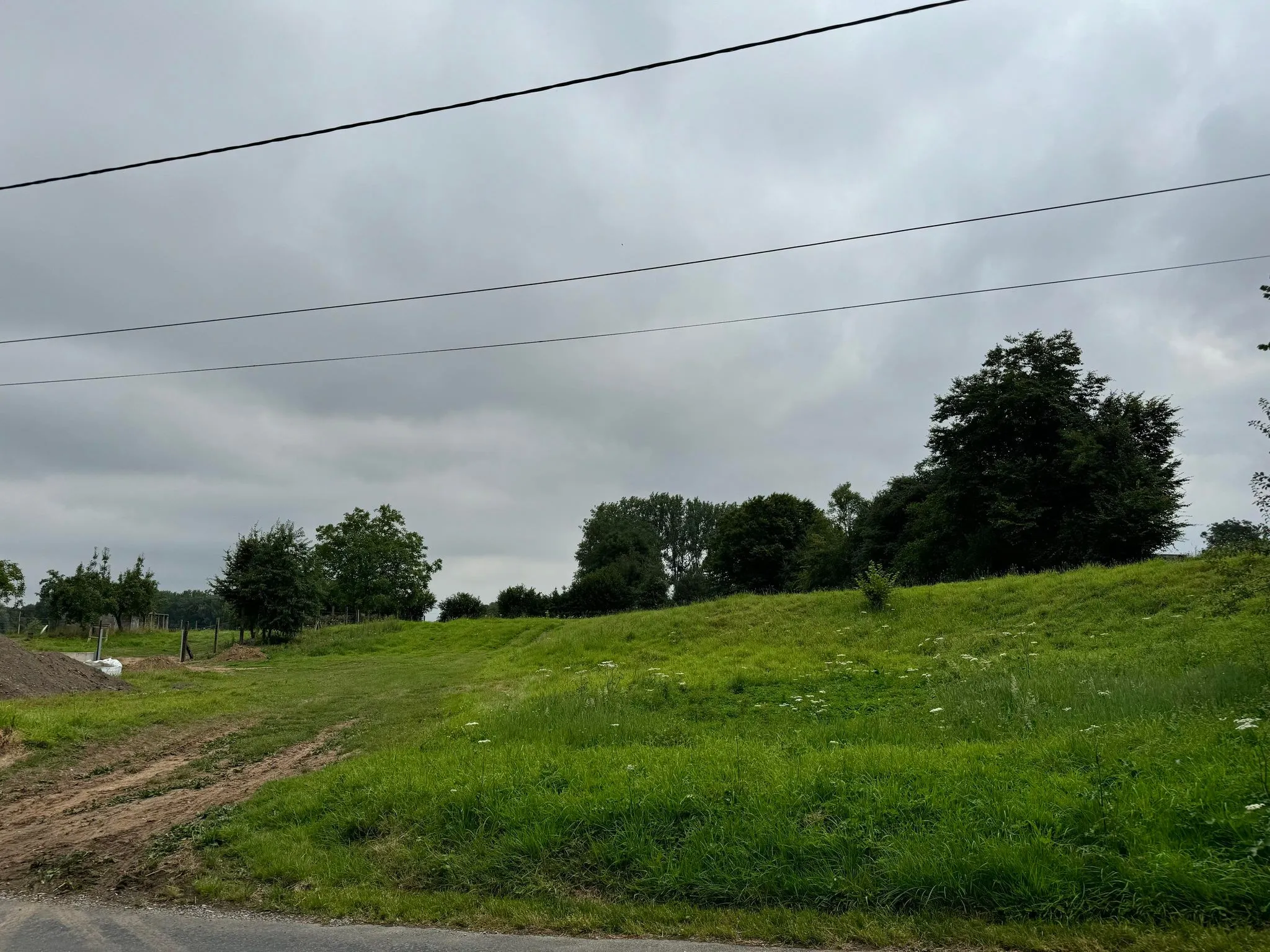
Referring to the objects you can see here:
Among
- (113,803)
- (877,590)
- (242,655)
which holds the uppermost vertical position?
(877,590)

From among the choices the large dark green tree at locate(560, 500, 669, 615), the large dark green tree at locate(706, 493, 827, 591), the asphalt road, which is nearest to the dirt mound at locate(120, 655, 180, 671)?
the asphalt road

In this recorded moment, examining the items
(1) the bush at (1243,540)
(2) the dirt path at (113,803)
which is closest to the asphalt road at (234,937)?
(2) the dirt path at (113,803)

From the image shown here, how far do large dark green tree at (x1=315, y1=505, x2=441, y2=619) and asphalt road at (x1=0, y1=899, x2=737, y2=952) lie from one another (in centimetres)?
6718

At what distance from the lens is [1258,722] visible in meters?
6.51

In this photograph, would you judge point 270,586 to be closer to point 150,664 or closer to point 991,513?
point 150,664

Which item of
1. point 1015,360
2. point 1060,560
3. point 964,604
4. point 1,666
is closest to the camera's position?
point 1,666

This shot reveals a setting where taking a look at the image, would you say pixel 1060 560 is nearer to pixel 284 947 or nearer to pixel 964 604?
pixel 964 604

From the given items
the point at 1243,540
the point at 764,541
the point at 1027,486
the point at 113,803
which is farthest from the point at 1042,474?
the point at 113,803

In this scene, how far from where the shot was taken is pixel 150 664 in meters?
28.5

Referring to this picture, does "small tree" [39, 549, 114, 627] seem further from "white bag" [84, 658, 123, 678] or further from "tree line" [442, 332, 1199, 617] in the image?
"tree line" [442, 332, 1199, 617]

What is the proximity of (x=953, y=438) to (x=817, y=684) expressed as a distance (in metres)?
35.3

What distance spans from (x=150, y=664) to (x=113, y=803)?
949 inches

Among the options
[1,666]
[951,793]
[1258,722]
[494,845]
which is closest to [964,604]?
[1258,722]

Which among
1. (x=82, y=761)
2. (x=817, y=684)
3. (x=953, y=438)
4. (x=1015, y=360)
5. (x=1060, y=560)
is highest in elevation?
(x=1015, y=360)
